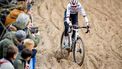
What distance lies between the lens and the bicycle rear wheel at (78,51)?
10.8 metres

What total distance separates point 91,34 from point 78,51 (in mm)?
3263

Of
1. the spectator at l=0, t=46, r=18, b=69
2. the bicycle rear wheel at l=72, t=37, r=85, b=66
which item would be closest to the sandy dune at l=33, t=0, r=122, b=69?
the bicycle rear wheel at l=72, t=37, r=85, b=66

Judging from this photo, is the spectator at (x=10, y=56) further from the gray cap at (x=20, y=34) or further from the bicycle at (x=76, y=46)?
the bicycle at (x=76, y=46)

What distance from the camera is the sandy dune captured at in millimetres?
11312

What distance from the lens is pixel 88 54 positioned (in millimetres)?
11977

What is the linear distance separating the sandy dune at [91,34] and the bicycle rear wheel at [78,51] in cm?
18

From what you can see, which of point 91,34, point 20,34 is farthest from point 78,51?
point 20,34

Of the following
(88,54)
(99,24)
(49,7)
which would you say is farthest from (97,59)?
(49,7)

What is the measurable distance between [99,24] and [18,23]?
796cm

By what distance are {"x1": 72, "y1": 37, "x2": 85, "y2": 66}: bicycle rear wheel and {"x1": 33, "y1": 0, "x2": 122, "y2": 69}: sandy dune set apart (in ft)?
0.59

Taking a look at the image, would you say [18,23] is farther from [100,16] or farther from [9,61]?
[100,16]

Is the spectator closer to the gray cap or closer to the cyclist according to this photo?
the gray cap

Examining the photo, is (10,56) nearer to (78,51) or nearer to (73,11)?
(78,51)

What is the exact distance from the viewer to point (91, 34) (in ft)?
46.1
